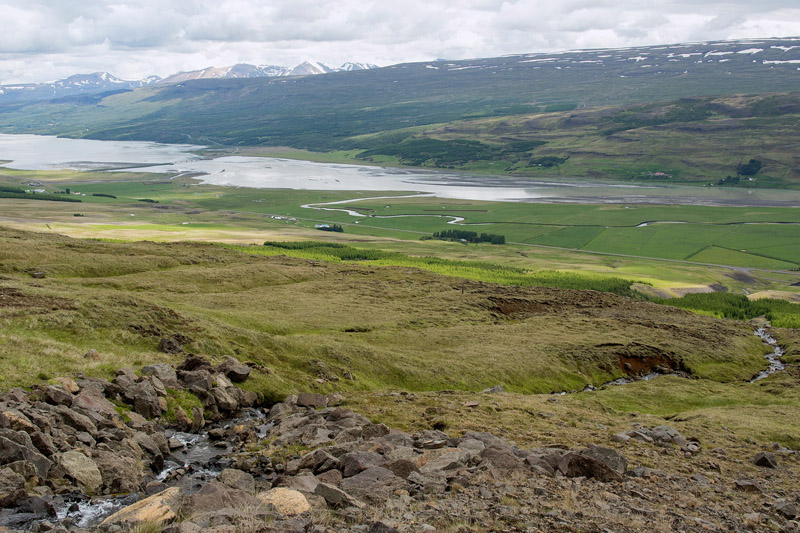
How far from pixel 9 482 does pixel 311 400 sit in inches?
591

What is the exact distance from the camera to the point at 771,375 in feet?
181

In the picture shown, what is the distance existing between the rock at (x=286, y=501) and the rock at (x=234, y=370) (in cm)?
1449

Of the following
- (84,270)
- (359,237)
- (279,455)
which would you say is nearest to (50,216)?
(359,237)

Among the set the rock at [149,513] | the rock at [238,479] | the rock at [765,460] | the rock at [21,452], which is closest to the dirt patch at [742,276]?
the rock at [765,460]

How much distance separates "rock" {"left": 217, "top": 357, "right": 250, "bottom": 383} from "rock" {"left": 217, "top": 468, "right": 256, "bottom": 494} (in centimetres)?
1073

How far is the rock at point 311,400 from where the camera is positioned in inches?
1198

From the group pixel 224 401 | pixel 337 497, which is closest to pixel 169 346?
pixel 224 401

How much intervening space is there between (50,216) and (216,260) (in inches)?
3387

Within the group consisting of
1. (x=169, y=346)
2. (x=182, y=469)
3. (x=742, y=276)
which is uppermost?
(x=169, y=346)

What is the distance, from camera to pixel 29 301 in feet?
122

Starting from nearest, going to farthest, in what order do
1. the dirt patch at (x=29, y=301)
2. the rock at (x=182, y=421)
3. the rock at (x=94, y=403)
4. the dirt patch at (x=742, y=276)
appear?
1. the rock at (x=94, y=403)
2. the rock at (x=182, y=421)
3. the dirt patch at (x=29, y=301)
4. the dirt patch at (x=742, y=276)

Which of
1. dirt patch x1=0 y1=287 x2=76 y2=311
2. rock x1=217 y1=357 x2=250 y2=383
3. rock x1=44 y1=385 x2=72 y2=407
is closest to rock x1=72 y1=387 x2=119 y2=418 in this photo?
rock x1=44 y1=385 x2=72 y2=407

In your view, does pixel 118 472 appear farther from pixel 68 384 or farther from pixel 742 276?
pixel 742 276

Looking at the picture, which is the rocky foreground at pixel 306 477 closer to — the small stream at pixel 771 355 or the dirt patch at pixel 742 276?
the small stream at pixel 771 355
